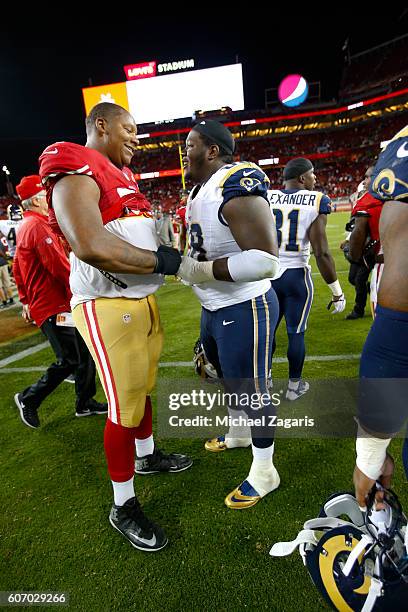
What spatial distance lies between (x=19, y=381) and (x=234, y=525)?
10.3 feet

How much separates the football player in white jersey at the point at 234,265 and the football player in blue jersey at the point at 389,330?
52 centimetres

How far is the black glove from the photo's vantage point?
1.54 metres

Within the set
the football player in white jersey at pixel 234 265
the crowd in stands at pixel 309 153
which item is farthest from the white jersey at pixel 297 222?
the crowd in stands at pixel 309 153

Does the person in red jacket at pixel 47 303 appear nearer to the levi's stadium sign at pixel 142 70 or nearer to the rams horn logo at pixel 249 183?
the rams horn logo at pixel 249 183

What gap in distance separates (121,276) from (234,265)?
1.71 feet

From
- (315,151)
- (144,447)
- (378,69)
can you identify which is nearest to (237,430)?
(144,447)

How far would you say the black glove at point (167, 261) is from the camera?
154 cm

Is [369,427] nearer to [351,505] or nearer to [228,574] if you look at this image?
[351,505]

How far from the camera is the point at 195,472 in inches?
95.1

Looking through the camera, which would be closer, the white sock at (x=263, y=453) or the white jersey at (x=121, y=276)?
the white jersey at (x=121, y=276)

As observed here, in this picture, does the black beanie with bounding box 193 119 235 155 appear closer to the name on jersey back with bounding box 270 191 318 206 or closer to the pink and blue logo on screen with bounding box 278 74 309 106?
the name on jersey back with bounding box 270 191 318 206

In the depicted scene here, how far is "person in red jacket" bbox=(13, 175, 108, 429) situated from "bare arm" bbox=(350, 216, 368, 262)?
2.50 m

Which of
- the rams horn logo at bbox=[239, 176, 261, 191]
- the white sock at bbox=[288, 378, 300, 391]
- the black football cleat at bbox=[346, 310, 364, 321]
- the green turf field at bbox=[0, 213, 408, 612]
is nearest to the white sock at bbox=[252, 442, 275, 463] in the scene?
the green turf field at bbox=[0, 213, 408, 612]

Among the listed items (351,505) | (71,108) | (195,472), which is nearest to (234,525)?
(195,472)
